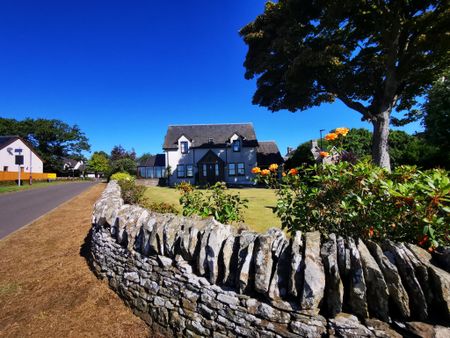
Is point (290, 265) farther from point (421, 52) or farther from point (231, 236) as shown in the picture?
point (421, 52)

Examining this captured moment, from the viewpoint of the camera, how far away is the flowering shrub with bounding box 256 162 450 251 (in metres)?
2.05

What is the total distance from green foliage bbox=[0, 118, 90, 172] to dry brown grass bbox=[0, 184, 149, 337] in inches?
2384

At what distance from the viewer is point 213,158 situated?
2742cm

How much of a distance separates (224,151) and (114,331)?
25.6 metres

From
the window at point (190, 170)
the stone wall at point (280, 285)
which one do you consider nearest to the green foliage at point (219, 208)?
the stone wall at point (280, 285)

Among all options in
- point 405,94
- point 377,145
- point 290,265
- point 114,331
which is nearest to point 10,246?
point 114,331

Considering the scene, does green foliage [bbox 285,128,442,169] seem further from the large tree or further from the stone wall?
the stone wall

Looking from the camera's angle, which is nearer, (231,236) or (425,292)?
(425,292)

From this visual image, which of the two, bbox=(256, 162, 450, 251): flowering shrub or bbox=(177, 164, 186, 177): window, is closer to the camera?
bbox=(256, 162, 450, 251): flowering shrub

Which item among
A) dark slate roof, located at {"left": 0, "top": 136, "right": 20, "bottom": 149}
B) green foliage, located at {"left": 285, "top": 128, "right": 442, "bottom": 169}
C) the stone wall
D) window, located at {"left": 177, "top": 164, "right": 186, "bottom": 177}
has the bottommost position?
the stone wall

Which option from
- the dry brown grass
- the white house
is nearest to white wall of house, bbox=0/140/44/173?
the white house

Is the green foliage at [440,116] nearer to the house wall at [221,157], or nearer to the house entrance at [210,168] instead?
the house wall at [221,157]

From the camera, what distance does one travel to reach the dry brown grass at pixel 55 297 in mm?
3227

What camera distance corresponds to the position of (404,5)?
462 inches
